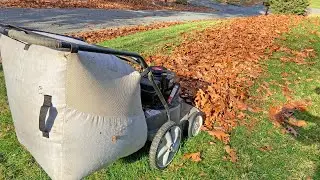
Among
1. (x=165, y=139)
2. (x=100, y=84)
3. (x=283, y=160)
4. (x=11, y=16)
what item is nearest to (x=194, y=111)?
(x=165, y=139)

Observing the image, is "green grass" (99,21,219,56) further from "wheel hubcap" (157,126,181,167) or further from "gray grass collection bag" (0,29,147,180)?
"gray grass collection bag" (0,29,147,180)

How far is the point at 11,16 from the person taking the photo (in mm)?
14484

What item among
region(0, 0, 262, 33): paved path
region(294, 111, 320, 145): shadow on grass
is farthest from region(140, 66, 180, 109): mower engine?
region(0, 0, 262, 33): paved path

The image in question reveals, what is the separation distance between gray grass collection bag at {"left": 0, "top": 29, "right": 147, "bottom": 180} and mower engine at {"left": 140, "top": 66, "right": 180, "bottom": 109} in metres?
0.59

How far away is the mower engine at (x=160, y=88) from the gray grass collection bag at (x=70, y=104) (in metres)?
0.59

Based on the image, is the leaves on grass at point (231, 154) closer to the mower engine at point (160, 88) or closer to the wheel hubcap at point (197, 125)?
the wheel hubcap at point (197, 125)

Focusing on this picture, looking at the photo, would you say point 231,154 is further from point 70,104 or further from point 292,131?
point 70,104

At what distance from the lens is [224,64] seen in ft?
22.8

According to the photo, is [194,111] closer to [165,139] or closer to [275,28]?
[165,139]

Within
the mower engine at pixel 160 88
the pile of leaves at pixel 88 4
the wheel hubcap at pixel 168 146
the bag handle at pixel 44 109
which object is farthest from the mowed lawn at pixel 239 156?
the pile of leaves at pixel 88 4

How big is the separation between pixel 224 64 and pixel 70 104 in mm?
4755

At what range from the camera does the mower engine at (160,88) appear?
386cm

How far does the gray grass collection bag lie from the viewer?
2592 mm

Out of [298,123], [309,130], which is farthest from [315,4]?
[309,130]
